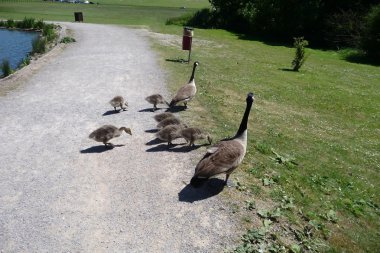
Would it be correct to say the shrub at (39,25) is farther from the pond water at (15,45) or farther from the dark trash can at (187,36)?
the dark trash can at (187,36)

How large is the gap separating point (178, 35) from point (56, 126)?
30.2m

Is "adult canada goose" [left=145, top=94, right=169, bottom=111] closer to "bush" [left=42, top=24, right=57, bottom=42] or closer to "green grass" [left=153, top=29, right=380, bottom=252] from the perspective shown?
"green grass" [left=153, top=29, right=380, bottom=252]

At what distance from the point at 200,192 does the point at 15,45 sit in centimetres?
3275

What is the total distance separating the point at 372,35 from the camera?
136 ft

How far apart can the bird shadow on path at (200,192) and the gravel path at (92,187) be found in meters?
0.03

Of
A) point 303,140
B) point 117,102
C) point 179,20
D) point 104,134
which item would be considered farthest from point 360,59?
point 104,134

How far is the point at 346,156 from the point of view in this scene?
45.0ft

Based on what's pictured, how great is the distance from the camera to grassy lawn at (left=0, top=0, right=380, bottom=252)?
8805 millimetres

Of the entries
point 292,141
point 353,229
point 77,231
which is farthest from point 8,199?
point 292,141

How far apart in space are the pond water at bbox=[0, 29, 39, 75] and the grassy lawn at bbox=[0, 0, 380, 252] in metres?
11.7

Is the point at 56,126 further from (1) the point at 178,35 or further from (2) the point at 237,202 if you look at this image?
(1) the point at 178,35

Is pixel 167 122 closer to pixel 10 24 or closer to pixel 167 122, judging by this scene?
pixel 167 122

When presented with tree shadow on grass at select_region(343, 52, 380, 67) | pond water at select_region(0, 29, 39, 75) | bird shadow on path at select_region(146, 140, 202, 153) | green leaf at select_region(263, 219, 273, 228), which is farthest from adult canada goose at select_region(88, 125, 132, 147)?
tree shadow on grass at select_region(343, 52, 380, 67)

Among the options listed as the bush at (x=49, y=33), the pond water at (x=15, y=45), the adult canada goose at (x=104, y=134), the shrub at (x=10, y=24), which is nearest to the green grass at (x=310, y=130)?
the adult canada goose at (x=104, y=134)
